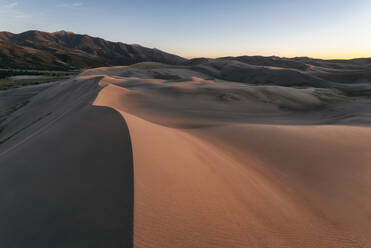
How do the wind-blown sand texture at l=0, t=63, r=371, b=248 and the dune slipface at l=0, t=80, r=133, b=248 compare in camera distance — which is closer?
the dune slipface at l=0, t=80, r=133, b=248

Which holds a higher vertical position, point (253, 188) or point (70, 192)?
point (70, 192)

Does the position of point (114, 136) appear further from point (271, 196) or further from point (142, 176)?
point (271, 196)

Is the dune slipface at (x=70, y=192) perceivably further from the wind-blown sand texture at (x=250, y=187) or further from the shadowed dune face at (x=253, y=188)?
the shadowed dune face at (x=253, y=188)

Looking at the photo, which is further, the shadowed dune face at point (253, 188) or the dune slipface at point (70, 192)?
the shadowed dune face at point (253, 188)

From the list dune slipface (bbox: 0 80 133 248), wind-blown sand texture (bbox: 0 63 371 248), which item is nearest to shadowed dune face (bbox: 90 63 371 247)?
wind-blown sand texture (bbox: 0 63 371 248)

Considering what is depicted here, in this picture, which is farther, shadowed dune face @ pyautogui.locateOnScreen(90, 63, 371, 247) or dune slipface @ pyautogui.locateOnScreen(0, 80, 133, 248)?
shadowed dune face @ pyautogui.locateOnScreen(90, 63, 371, 247)

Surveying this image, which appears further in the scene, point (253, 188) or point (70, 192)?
point (253, 188)

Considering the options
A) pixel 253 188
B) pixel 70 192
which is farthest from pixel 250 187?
pixel 70 192

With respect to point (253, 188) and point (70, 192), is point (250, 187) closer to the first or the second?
point (253, 188)

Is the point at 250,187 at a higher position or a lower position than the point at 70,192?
lower

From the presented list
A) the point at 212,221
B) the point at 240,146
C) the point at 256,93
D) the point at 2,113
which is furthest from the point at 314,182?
the point at 2,113

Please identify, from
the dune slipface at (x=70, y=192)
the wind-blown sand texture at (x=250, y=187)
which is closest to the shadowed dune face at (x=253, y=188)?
the wind-blown sand texture at (x=250, y=187)

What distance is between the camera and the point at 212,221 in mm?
2416

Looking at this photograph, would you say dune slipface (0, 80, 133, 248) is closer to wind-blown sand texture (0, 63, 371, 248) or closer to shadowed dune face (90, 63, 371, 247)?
wind-blown sand texture (0, 63, 371, 248)
